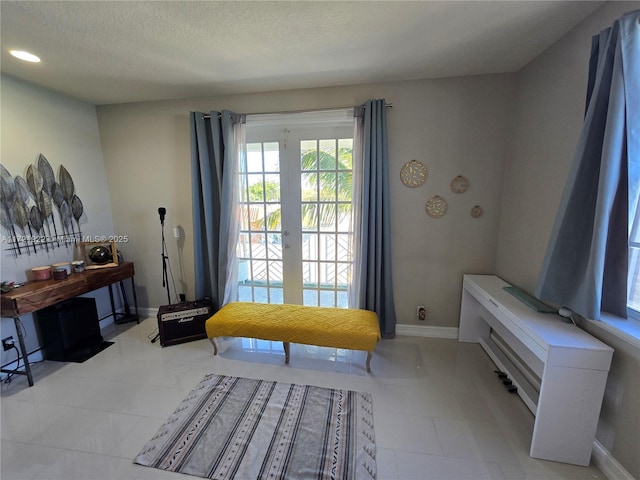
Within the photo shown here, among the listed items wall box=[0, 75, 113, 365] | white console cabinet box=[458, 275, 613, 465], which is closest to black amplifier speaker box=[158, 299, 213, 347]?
wall box=[0, 75, 113, 365]

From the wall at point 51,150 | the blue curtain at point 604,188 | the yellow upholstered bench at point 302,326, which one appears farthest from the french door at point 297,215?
the wall at point 51,150

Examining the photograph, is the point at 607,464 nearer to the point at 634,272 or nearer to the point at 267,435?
the point at 634,272

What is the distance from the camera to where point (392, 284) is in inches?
98.5

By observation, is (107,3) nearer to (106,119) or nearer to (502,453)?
(106,119)

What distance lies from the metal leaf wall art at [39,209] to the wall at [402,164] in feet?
1.49

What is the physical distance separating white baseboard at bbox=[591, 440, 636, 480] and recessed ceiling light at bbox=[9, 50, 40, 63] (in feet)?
14.5

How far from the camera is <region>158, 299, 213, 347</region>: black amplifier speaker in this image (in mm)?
2430

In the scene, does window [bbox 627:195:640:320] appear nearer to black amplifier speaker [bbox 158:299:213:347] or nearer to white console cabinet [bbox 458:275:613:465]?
white console cabinet [bbox 458:275:613:465]

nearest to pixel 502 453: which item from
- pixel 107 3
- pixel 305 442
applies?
pixel 305 442

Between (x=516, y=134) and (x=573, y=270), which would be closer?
(x=573, y=270)

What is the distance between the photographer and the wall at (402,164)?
2.24 m

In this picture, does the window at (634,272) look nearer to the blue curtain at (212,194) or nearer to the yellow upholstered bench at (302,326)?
the yellow upholstered bench at (302,326)

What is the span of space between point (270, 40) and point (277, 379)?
8.25 ft

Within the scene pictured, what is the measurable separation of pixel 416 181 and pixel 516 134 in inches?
34.5
